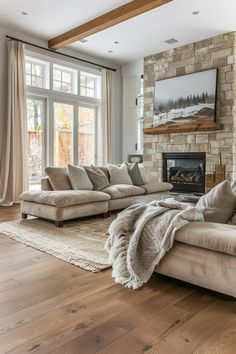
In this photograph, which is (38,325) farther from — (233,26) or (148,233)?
(233,26)

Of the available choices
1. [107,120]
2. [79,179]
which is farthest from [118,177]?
[107,120]

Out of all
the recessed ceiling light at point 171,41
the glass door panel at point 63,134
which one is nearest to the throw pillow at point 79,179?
the glass door panel at point 63,134

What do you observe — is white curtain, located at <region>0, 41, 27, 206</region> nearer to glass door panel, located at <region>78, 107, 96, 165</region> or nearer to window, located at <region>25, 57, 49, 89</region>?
window, located at <region>25, 57, 49, 89</region>

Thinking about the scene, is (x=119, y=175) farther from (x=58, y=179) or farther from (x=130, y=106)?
(x=130, y=106)

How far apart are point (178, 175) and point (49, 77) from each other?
3540mm

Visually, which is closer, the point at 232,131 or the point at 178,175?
the point at 232,131

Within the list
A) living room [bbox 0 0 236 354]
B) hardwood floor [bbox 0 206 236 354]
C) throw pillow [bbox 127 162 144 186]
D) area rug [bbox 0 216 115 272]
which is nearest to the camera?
hardwood floor [bbox 0 206 236 354]

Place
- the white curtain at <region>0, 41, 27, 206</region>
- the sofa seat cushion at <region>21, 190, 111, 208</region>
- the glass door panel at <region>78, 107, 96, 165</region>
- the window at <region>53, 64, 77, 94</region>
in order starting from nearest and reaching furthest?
the sofa seat cushion at <region>21, 190, 111, 208</region>, the white curtain at <region>0, 41, 27, 206</region>, the window at <region>53, 64, 77, 94</region>, the glass door panel at <region>78, 107, 96, 165</region>

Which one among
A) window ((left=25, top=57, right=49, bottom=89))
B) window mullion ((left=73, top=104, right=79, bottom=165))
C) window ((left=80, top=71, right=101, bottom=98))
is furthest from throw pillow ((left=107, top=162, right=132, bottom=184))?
window ((left=80, top=71, right=101, bottom=98))

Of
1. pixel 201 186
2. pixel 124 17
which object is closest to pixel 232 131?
pixel 201 186

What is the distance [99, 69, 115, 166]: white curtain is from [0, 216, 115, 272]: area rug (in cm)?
335

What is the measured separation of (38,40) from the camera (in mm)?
6227

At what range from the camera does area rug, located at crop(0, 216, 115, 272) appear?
2.75 metres

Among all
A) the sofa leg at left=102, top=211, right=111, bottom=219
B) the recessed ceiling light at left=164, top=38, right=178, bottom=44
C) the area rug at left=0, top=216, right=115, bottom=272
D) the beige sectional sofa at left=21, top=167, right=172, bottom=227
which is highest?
the recessed ceiling light at left=164, top=38, right=178, bottom=44
